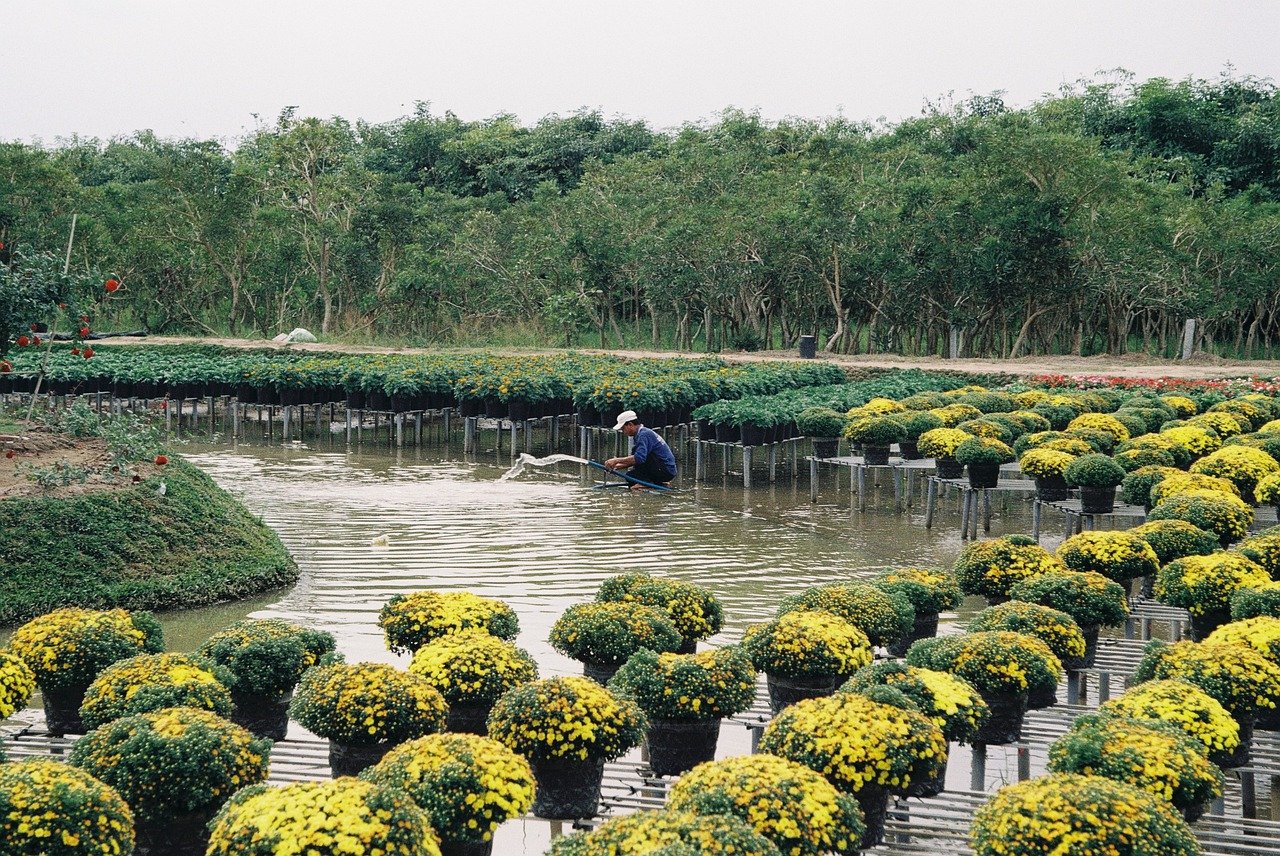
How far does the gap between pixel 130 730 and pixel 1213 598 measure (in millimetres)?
6998

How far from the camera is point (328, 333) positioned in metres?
43.2

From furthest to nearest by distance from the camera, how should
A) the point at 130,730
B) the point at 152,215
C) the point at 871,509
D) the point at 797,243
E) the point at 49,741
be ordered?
the point at 152,215 → the point at 797,243 → the point at 871,509 → the point at 49,741 → the point at 130,730

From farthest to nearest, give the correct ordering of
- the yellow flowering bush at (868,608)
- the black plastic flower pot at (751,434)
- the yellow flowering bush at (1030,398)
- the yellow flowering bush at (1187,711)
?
1. the yellow flowering bush at (1030,398)
2. the black plastic flower pot at (751,434)
3. the yellow flowering bush at (868,608)
4. the yellow flowering bush at (1187,711)

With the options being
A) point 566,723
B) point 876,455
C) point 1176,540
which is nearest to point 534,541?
point 876,455

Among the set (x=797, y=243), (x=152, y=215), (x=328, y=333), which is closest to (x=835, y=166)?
(x=797, y=243)

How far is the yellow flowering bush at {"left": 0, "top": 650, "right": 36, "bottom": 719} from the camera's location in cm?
712

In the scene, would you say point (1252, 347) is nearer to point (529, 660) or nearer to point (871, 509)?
point (871, 509)

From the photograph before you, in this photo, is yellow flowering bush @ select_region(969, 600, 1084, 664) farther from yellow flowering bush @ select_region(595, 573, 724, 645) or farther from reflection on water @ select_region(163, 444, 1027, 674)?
reflection on water @ select_region(163, 444, 1027, 674)

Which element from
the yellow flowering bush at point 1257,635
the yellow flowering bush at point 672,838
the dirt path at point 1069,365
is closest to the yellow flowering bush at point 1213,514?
the yellow flowering bush at point 1257,635

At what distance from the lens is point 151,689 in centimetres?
685

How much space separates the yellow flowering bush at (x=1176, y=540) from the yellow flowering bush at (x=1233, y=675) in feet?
10.5

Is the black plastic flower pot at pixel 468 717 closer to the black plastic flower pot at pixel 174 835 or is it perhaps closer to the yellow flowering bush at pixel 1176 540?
the black plastic flower pot at pixel 174 835

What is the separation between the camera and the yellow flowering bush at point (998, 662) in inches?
292

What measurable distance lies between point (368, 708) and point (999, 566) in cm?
531
